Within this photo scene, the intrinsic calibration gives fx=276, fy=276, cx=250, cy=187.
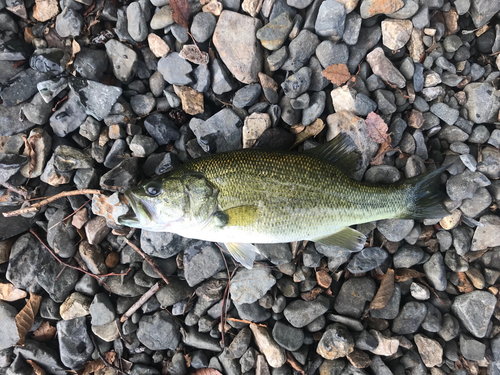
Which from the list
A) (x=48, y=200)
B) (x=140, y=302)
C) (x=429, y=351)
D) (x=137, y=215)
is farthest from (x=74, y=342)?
(x=429, y=351)

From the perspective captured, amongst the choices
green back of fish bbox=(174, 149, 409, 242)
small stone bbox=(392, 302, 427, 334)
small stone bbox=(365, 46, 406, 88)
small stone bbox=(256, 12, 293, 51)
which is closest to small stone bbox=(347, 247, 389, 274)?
green back of fish bbox=(174, 149, 409, 242)

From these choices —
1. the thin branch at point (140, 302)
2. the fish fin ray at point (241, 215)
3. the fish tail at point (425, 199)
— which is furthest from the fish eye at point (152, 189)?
the fish tail at point (425, 199)

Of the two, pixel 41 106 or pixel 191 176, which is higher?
pixel 41 106

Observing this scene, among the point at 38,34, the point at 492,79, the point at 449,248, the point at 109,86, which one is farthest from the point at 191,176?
the point at 492,79

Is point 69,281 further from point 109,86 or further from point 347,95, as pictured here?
point 347,95

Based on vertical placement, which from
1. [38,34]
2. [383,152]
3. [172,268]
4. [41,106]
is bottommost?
[172,268]

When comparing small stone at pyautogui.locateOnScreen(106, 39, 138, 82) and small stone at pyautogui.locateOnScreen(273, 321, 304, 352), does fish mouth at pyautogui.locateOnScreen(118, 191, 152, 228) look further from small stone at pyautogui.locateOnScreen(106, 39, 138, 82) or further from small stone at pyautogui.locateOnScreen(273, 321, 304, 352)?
small stone at pyautogui.locateOnScreen(273, 321, 304, 352)
